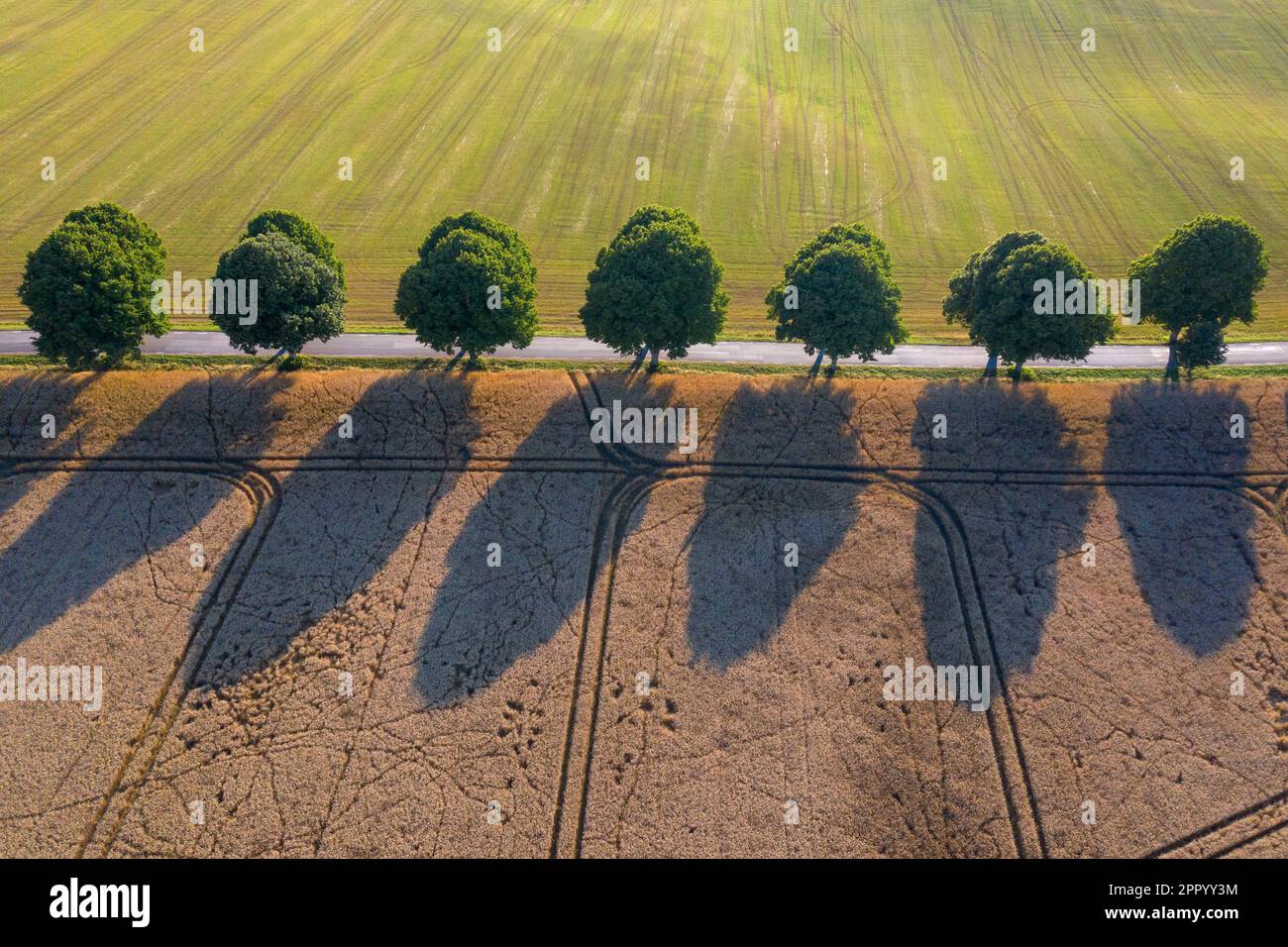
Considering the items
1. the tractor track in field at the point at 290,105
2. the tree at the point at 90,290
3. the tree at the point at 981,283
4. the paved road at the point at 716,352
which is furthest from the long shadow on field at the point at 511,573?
the tractor track in field at the point at 290,105

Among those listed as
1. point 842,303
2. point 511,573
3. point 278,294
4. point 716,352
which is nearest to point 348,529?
point 511,573

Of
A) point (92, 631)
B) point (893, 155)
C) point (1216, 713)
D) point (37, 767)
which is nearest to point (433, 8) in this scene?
point (893, 155)

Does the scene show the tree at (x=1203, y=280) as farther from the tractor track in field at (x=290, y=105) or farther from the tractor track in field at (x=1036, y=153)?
the tractor track in field at (x=290, y=105)

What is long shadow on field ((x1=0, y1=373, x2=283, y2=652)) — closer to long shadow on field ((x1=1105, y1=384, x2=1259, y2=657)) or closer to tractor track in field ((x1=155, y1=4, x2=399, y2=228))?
tractor track in field ((x1=155, y1=4, x2=399, y2=228))

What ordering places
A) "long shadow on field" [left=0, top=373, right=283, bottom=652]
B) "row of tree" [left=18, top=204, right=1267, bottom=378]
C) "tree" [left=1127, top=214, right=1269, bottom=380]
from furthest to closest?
1. "tree" [left=1127, top=214, right=1269, bottom=380]
2. "row of tree" [left=18, top=204, right=1267, bottom=378]
3. "long shadow on field" [left=0, top=373, right=283, bottom=652]

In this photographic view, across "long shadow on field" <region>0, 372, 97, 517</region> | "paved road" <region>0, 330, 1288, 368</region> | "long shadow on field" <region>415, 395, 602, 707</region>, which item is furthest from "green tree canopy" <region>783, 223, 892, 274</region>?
"long shadow on field" <region>0, 372, 97, 517</region>

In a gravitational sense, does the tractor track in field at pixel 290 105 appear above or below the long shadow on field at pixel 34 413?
above

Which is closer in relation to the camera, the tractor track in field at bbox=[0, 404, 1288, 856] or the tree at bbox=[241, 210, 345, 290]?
the tractor track in field at bbox=[0, 404, 1288, 856]
